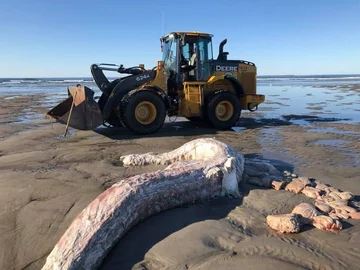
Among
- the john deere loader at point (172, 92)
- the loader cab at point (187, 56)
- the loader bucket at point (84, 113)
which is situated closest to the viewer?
the loader bucket at point (84, 113)

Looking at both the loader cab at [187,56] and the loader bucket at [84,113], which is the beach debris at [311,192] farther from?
the loader cab at [187,56]

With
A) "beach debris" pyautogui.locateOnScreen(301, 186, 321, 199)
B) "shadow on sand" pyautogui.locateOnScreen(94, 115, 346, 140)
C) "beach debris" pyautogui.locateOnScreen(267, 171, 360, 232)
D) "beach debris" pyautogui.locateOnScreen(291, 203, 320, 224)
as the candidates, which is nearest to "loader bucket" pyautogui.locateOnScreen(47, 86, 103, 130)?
"shadow on sand" pyautogui.locateOnScreen(94, 115, 346, 140)

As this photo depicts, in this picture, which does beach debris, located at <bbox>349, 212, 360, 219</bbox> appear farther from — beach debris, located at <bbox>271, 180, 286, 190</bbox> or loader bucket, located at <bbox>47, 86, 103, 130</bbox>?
loader bucket, located at <bbox>47, 86, 103, 130</bbox>

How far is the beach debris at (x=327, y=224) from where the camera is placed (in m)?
3.84

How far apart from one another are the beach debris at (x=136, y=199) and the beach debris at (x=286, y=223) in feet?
3.20

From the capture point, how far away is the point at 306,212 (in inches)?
161

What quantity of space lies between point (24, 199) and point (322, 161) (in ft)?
17.1

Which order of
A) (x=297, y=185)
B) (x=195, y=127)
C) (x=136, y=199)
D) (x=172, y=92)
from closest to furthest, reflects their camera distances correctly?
(x=136, y=199) < (x=297, y=185) < (x=172, y=92) < (x=195, y=127)

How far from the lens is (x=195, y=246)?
11.4ft

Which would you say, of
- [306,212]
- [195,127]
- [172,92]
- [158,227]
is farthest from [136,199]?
[195,127]

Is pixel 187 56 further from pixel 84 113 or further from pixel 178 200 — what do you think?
pixel 178 200

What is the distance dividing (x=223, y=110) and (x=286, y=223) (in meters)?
7.49

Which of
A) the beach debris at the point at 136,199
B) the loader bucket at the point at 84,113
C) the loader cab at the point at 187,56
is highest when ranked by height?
the loader cab at the point at 187,56

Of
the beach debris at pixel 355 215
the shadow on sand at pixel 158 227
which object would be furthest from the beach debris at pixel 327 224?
the shadow on sand at pixel 158 227
